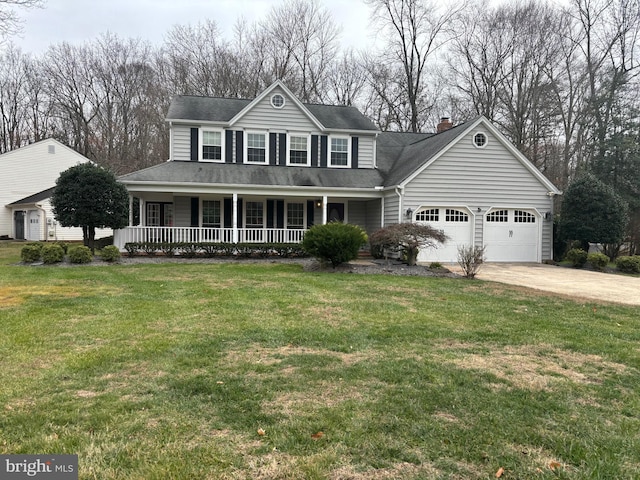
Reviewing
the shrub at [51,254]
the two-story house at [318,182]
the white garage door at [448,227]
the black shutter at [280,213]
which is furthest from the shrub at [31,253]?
the white garage door at [448,227]

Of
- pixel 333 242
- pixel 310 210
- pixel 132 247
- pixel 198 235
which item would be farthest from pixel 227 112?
pixel 333 242

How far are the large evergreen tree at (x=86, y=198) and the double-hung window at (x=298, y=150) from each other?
7.22 m

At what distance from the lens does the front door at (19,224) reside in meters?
27.7

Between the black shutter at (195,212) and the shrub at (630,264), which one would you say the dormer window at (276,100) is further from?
the shrub at (630,264)

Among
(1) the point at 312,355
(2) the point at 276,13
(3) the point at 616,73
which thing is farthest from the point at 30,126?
(3) the point at 616,73

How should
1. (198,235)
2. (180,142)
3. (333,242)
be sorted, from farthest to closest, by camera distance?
(180,142) < (198,235) < (333,242)

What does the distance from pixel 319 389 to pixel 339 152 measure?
16.1m

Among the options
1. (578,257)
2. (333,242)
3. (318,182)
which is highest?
(318,182)

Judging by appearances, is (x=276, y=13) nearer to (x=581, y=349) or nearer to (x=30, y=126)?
(x=30, y=126)

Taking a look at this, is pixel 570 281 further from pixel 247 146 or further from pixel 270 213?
pixel 247 146

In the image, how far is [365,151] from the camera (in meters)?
19.2

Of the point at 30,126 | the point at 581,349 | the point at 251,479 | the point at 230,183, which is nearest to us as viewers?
the point at 251,479

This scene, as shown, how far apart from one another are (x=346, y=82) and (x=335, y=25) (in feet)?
12.6

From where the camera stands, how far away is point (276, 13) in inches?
1158
